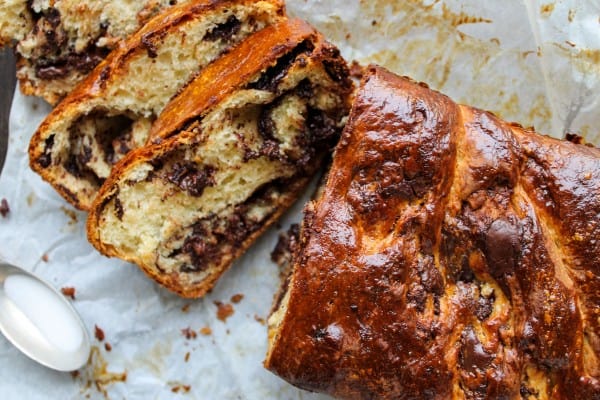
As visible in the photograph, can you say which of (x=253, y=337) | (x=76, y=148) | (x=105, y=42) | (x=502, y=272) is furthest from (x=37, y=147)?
(x=502, y=272)

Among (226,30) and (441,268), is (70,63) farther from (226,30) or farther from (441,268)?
A: (441,268)

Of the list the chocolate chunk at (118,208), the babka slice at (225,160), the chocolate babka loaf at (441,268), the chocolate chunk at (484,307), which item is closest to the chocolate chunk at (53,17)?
the babka slice at (225,160)

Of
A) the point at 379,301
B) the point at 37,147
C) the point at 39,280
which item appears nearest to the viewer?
the point at 379,301

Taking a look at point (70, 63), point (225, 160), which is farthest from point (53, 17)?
point (225, 160)

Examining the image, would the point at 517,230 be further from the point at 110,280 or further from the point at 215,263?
the point at 110,280

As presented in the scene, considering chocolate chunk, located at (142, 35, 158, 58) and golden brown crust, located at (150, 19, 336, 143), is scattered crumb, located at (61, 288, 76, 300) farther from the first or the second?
chocolate chunk, located at (142, 35, 158, 58)
